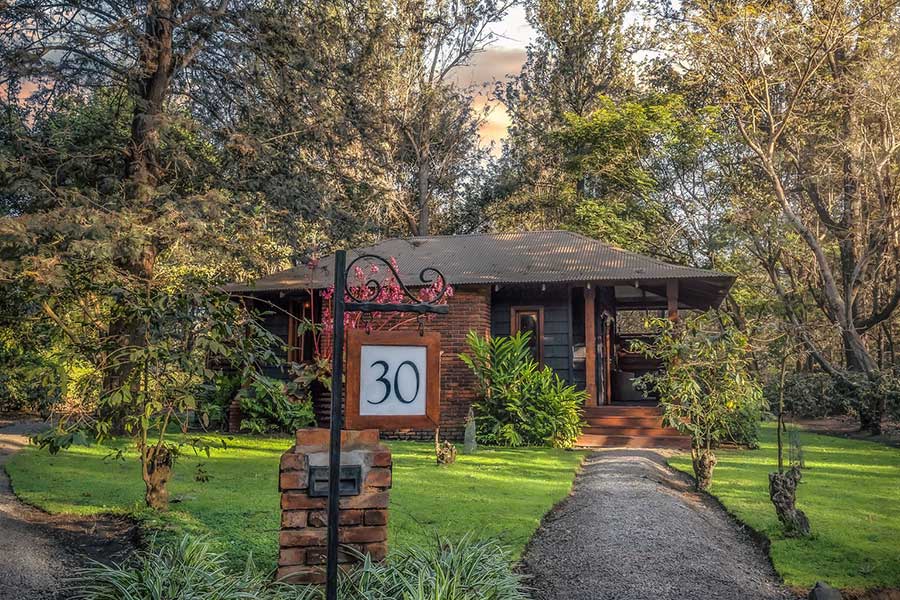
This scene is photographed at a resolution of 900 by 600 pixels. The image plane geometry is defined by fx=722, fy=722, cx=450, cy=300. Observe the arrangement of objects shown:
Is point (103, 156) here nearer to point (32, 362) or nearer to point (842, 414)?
point (32, 362)

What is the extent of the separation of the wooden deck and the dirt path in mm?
9785

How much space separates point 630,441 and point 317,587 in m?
11.3

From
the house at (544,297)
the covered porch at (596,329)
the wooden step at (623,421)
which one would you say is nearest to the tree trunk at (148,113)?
the house at (544,297)

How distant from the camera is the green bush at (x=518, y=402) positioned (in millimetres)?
13719

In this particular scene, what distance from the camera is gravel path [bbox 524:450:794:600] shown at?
484 centimetres

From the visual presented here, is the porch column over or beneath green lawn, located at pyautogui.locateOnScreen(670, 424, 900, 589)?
over

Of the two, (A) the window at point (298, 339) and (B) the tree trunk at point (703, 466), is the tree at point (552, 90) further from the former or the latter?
(B) the tree trunk at point (703, 466)

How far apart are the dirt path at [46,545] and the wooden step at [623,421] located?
10.3 meters

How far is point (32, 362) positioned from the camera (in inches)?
241

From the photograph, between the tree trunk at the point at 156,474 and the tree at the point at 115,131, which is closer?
the tree trunk at the point at 156,474

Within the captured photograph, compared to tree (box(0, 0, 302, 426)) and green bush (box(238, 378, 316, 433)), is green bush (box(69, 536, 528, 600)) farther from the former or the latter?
green bush (box(238, 378, 316, 433))

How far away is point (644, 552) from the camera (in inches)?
220

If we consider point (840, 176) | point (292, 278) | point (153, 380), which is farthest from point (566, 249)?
point (153, 380)

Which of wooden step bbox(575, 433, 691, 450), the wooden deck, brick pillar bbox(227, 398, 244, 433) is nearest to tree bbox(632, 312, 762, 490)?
wooden step bbox(575, 433, 691, 450)
